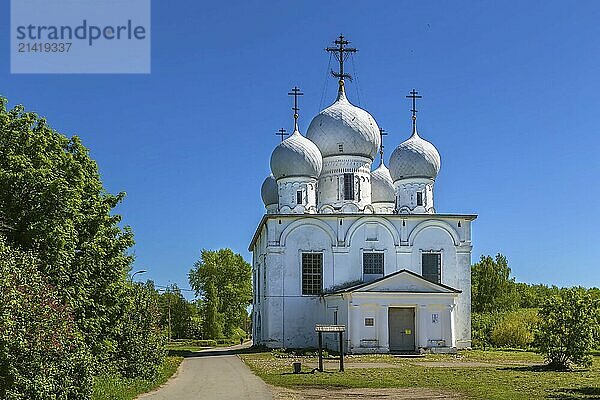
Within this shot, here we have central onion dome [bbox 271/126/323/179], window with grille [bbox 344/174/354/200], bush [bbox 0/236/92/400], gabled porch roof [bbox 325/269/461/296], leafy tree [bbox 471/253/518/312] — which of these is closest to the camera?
bush [bbox 0/236/92/400]

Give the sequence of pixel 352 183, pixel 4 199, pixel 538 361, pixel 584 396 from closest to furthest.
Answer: pixel 4 199 → pixel 584 396 → pixel 538 361 → pixel 352 183

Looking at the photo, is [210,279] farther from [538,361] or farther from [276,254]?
[538,361]

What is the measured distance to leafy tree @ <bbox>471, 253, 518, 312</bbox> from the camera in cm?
7406

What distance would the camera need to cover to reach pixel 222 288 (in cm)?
7750

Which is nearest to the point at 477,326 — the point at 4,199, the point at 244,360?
the point at 244,360

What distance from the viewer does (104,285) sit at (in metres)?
23.9

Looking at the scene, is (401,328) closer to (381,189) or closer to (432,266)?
(432,266)

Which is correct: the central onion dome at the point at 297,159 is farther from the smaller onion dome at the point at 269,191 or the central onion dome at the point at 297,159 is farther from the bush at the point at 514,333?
the bush at the point at 514,333

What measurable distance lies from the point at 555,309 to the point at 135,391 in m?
17.3

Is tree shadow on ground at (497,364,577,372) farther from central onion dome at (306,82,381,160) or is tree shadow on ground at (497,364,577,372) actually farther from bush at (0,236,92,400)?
central onion dome at (306,82,381,160)

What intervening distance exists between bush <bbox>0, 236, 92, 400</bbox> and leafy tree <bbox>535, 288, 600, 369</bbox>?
20.3 metres

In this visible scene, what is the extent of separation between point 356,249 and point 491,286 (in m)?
30.9

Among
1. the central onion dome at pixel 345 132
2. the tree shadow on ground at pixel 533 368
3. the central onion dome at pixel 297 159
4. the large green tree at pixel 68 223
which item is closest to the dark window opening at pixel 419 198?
the central onion dome at pixel 345 132

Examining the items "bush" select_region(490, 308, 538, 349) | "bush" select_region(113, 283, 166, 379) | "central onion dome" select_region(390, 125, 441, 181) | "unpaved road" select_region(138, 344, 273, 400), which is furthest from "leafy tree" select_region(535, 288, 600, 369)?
"central onion dome" select_region(390, 125, 441, 181)
